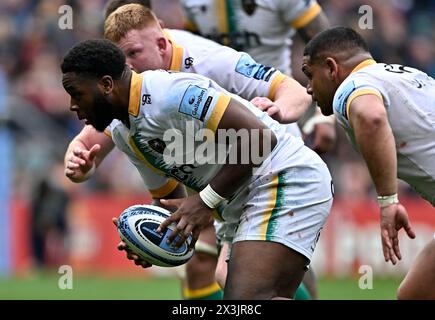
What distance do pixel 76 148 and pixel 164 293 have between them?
6204mm

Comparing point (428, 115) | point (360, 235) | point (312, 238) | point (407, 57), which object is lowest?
point (360, 235)

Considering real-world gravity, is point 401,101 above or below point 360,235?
above

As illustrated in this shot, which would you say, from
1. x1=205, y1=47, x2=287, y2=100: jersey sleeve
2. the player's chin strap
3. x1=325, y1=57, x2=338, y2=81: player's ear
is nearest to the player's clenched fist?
x1=205, y1=47, x2=287, y2=100: jersey sleeve

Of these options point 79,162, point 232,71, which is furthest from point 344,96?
point 79,162

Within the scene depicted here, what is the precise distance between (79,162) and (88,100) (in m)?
0.73

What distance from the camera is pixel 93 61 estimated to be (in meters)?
5.74

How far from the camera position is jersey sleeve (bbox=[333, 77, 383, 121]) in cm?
579

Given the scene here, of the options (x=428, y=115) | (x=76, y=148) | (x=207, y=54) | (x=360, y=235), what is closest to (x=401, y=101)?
(x=428, y=115)

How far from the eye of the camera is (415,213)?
15094 mm

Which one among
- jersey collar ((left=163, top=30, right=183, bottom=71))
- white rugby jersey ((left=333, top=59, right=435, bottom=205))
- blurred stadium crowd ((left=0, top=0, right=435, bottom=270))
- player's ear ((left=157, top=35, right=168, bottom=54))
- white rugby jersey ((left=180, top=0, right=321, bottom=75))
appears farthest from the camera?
blurred stadium crowd ((left=0, top=0, right=435, bottom=270))

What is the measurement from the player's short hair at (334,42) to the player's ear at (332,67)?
0.05 meters

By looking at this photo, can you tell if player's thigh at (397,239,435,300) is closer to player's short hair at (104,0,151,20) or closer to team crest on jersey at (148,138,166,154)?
team crest on jersey at (148,138,166,154)

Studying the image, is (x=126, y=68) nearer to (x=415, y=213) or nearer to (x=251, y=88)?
(x=251, y=88)

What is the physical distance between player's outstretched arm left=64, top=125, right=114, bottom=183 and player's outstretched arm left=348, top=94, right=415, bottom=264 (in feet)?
5.02
